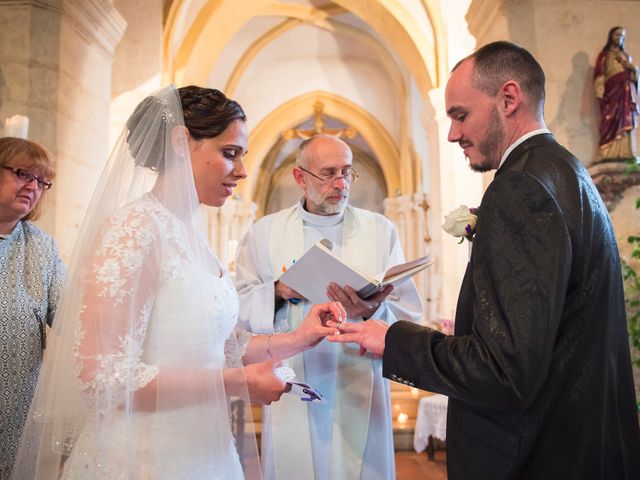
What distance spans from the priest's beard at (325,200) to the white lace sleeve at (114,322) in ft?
5.36

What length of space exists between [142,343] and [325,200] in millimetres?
1701

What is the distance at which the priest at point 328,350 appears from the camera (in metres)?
2.87

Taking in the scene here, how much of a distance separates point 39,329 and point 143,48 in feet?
19.5

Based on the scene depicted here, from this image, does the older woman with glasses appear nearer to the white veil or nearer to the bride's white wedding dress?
the white veil

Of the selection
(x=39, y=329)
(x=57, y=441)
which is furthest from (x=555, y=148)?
(x=39, y=329)

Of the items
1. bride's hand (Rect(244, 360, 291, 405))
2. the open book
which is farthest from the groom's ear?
bride's hand (Rect(244, 360, 291, 405))

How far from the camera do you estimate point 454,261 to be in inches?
348

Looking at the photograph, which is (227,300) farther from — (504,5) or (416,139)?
(416,139)

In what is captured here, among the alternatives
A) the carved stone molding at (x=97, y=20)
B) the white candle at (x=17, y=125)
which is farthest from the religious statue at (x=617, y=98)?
the carved stone molding at (x=97, y=20)

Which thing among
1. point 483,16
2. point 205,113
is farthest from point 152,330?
point 483,16

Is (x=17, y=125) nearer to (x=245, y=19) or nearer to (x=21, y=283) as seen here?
(x=21, y=283)

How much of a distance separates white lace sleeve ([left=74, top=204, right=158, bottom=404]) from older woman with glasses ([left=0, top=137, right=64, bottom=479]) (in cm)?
107

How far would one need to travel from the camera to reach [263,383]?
1.81 meters

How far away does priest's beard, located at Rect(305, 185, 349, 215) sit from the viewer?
321 centimetres
